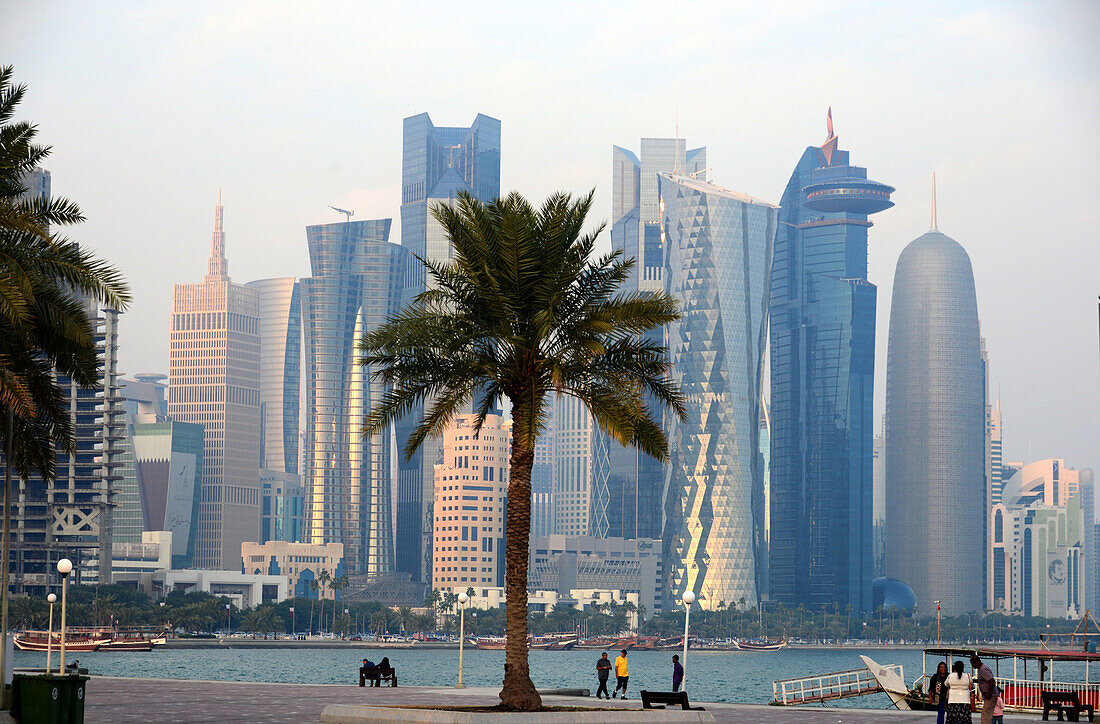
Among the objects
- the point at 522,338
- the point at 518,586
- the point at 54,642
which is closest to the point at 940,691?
the point at 518,586

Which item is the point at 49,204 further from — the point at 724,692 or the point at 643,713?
the point at 724,692

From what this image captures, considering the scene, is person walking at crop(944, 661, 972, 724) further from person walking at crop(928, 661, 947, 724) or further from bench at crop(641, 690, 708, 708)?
bench at crop(641, 690, 708, 708)

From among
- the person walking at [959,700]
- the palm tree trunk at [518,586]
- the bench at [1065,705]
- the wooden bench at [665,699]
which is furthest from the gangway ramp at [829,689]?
the person walking at [959,700]

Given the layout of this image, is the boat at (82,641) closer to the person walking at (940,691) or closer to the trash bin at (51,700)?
the person walking at (940,691)

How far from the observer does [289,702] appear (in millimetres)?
46375

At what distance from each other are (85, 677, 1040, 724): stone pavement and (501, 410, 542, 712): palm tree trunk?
323cm

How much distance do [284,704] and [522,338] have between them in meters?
15.4

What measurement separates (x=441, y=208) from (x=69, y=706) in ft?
54.5

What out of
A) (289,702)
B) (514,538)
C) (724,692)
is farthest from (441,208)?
(724,692)

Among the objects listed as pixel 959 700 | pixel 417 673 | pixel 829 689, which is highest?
pixel 959 700

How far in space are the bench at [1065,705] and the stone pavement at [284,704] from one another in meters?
0.61

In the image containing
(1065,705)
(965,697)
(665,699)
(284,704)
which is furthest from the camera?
(1065,705)

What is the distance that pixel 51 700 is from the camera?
33.2 m

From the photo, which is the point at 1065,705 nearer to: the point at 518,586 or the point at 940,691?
the point at 940,691
